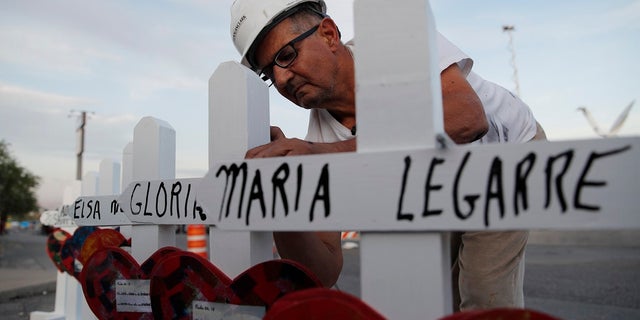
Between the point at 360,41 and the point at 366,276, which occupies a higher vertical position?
the point at 360,41

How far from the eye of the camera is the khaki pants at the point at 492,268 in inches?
71.7

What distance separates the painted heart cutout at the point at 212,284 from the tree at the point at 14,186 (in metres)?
27.9

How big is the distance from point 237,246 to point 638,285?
20.9 ft

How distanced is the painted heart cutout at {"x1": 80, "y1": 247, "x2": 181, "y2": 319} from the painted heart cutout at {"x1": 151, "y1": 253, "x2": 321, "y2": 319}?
0.20 meters

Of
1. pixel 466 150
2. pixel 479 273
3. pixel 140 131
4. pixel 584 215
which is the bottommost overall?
pixel 479 273

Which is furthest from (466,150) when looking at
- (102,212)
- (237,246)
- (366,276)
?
(102,212)

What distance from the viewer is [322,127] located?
6.72ft

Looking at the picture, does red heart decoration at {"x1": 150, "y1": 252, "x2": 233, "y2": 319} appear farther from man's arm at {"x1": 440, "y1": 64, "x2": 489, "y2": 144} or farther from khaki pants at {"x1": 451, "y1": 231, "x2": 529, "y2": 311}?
khaki pants at {"x1": 451, "y1": 231, "x2": 529, "y2": 311}

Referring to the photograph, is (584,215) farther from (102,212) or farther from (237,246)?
(102,212)

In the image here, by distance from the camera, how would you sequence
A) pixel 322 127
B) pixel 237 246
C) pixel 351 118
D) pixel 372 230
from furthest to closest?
pixel 322 127, pixel 351 118, pixel 237 246, pixel 372 230

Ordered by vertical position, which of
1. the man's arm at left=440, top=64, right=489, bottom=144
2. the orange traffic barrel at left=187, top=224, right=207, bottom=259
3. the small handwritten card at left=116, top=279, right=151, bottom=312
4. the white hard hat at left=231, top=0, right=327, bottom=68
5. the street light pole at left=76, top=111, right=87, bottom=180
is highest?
the street light pole at left=76, top=111, right=87, bottom=180

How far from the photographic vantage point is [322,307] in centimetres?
83

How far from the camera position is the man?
1.51 meters

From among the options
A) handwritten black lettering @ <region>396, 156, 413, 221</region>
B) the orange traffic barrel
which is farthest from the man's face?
the orange traffic barrel
